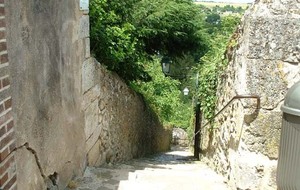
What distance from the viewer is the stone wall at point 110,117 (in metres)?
4.71

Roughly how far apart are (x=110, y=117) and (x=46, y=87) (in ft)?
9.54

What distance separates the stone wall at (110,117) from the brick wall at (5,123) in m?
2.07

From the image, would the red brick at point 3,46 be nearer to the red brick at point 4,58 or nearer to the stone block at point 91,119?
the red brick at point 4,58

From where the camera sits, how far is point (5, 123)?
2205 millimetres

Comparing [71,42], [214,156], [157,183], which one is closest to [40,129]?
[71,42]

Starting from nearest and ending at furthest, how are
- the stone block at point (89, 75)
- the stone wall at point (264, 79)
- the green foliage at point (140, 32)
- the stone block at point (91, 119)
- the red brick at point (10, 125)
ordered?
the red brick at point (10, 125), the stone wall at point (264, 79), the stone block at point (89, 75), the stone block at point (91, 119), the green foliage at point (140, 32)

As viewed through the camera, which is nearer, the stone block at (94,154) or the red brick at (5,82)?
the red brick at (5,82)

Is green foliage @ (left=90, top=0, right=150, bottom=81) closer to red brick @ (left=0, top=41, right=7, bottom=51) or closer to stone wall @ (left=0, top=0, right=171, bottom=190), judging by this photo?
stone wall @ (left=0, top=0, right=171, bottom=190)

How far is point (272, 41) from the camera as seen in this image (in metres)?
3.65

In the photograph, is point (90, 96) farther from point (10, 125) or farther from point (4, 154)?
point (4, 154)

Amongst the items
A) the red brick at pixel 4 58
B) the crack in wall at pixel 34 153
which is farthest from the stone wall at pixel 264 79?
the red brick at pixel 4 58

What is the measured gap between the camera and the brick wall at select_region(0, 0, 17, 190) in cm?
214

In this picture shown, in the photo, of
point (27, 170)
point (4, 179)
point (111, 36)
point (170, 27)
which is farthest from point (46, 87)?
point (170, 27)

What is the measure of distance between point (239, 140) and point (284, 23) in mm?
1269
